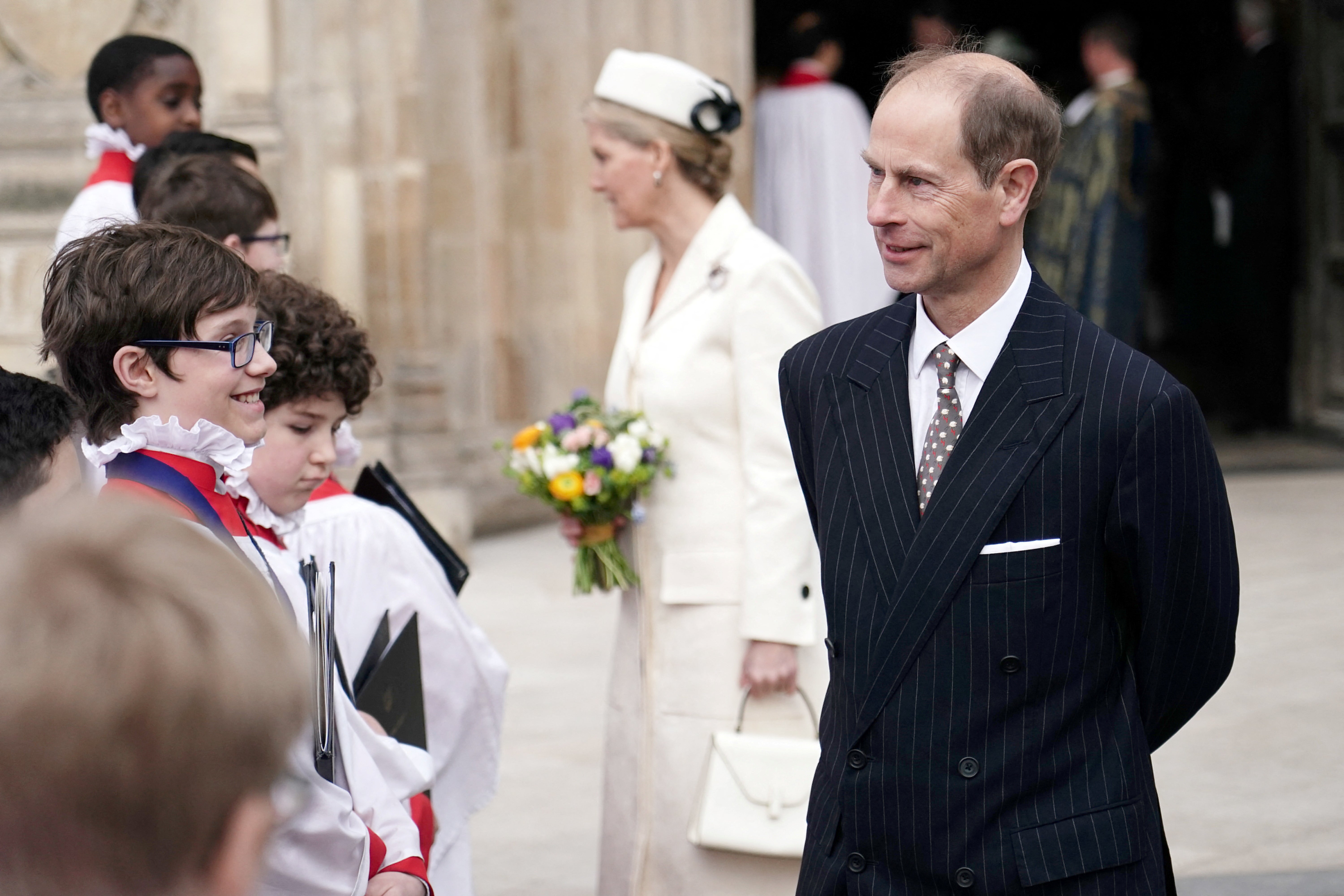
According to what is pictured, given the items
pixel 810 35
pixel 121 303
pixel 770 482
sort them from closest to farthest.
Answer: pixel 121 303 < pixel 770 482 < pixel 810 35

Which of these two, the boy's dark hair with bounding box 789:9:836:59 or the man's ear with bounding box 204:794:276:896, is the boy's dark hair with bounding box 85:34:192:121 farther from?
the boy's dark hair with bounding box 789:9:836:59

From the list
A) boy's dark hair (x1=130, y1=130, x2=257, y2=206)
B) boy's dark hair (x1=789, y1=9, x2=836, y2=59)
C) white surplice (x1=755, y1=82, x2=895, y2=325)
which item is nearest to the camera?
boy's dark hair (x1=130, y1=130, x2=257, y2=206)

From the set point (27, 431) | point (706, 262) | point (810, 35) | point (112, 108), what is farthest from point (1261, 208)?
point (27, 431)

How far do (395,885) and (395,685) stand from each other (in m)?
0.50

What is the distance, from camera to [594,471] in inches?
136

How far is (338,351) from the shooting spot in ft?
9.05

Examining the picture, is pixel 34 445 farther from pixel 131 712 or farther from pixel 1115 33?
pixel 1115 33

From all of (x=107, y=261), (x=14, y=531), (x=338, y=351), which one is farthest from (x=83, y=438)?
(x=14, y=531)

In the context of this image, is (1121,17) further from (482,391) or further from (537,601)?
(537,601)

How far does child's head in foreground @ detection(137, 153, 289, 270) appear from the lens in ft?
10.6

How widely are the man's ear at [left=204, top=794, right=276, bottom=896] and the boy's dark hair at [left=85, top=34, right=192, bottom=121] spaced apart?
3.38 m

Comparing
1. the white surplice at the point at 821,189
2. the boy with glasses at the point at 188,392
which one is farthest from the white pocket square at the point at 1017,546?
the white surplice at the point at 821,189

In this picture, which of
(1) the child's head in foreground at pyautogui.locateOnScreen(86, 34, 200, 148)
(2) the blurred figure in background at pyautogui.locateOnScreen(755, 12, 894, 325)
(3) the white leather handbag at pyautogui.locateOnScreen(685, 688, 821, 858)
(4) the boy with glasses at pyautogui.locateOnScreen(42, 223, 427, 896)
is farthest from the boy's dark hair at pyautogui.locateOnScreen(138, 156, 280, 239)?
(2) the blurred figure in background at pyautogui.locateOnScreen(755, 12, 894, 325)

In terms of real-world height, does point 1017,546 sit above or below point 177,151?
below
